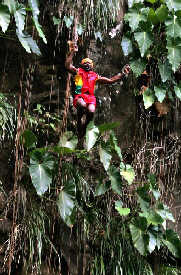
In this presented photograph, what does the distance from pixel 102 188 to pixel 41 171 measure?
563 millimetres

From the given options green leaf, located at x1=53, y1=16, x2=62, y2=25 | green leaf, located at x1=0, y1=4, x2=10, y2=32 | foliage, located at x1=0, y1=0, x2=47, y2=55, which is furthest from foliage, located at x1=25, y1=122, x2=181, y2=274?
green leaf, located at x1=53, y1=16, x2=62, y2=25

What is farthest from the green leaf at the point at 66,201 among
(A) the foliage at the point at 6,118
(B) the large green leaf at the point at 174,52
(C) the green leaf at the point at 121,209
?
(B) the large green leaf at the point at 174,52

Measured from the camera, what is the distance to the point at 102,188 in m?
3.01

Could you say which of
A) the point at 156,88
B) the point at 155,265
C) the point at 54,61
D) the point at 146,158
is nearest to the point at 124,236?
the point at 155,265

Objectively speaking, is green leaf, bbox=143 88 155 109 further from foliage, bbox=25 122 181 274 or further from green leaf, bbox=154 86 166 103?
foliage, bbox=25 122 181 274

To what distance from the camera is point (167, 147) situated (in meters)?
3.63

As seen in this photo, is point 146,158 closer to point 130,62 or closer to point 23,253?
point 130,62

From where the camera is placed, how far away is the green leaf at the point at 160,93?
11.1 ft

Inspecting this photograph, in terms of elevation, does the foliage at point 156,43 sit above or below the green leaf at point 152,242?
above

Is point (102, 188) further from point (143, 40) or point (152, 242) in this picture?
point (143, 40)

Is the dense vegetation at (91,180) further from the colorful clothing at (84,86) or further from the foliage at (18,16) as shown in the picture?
the colorful clothing at (84,86)

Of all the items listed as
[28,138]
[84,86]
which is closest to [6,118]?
[28,138]

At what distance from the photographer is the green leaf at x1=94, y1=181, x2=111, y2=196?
299 cm

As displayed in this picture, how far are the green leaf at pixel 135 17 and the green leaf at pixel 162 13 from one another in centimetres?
11
